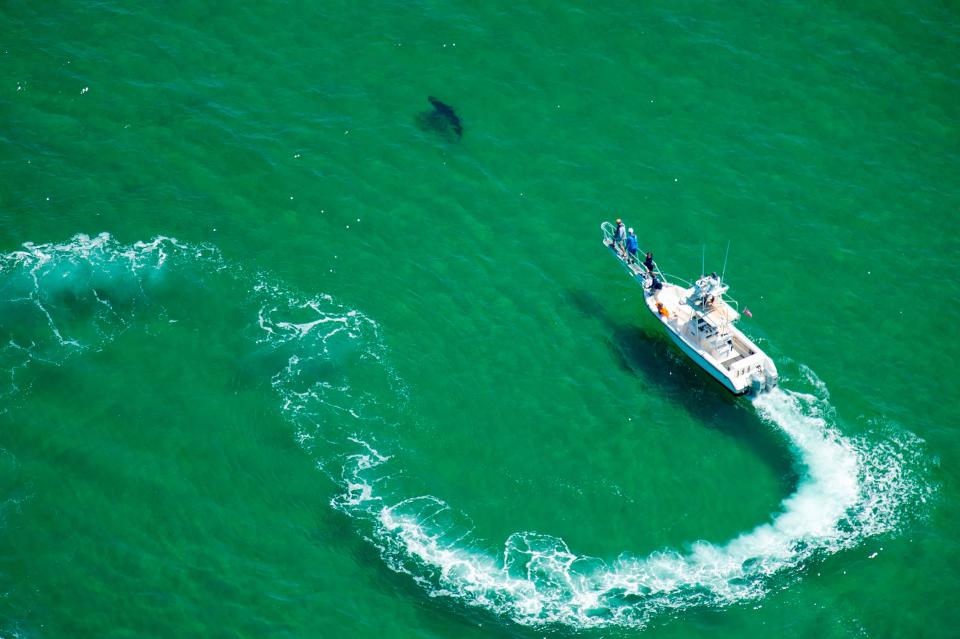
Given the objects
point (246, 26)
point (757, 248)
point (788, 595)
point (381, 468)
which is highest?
point (246, 26)

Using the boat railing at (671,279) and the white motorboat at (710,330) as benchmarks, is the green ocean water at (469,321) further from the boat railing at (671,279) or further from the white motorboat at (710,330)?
the white motorboat at (710,330)

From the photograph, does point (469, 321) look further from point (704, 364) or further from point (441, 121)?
point (441, 121)

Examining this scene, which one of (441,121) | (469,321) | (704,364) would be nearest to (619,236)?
(704,364)

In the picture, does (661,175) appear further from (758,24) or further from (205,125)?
(205,125)

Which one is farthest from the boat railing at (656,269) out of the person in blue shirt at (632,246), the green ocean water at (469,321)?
the green ocean water at (469,321)

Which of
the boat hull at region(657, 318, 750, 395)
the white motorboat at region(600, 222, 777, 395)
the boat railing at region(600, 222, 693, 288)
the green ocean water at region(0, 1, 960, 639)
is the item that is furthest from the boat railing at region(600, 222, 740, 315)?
the boat hull at region(657, 318, 750, 395)

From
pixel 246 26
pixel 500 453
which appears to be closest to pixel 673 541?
pixel 500 453

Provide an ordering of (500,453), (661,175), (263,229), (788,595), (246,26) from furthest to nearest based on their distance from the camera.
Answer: (246,26) → (661,175) → (263,229) → (500,453) → (788,595)
